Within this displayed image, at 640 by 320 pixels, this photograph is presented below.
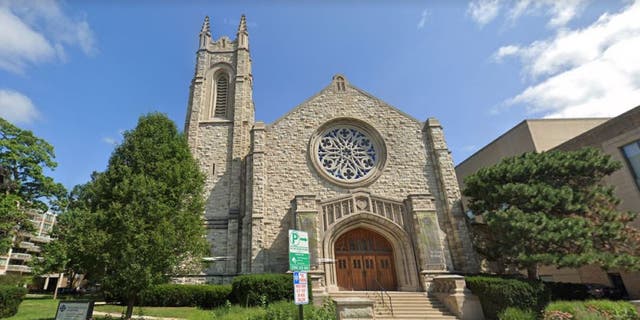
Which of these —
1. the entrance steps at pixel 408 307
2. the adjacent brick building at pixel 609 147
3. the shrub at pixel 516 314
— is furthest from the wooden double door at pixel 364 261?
the adjacent brick building at pixel 609 147

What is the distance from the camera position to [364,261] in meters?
15.1

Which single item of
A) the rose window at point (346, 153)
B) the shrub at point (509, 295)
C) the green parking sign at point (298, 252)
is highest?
the rose window at point (346, 153)

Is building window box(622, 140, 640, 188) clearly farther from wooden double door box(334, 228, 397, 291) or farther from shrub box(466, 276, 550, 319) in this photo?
wooden double door box(334, 228, 397, 291)

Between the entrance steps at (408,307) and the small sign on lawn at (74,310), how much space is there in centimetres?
871

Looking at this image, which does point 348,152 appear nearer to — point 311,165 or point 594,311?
point 311,165

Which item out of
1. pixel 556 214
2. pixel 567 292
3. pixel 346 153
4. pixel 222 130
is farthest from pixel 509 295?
pixel 222 130

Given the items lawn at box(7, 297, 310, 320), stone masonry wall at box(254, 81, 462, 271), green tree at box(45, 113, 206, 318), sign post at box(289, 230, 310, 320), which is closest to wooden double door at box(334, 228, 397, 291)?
stone masonry wall at box(254, 81, 462, 271)

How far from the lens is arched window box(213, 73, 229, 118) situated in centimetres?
2100

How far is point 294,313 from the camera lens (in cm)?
816

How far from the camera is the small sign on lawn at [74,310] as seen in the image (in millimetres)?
8008

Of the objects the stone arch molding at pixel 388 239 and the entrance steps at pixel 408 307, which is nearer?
the entrance steps at pixel 408 307

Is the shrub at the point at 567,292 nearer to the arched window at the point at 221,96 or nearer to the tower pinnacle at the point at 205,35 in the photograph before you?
the arched window at the point at 221,96

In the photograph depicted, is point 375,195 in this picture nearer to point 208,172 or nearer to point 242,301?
point 242,301

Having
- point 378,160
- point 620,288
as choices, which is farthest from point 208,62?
point 620,288
